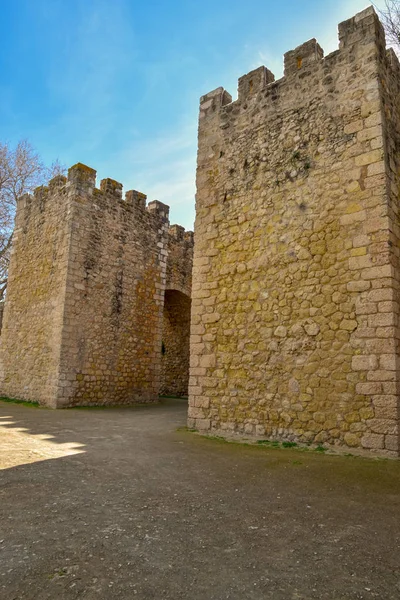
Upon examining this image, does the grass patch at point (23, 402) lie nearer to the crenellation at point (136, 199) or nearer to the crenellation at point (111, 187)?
the crenellation at point (111, 187)

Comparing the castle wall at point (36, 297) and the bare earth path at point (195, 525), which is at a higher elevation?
the castle wall at point (36, 297)

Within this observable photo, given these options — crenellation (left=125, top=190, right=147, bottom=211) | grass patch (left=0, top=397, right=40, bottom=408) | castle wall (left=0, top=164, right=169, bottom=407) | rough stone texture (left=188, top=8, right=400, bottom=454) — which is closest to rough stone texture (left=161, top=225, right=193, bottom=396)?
castle wall (left=0, top=164, right=169, bottom=407)

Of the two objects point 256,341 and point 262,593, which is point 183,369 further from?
point 262,593

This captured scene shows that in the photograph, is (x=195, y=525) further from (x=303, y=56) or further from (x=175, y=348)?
(x=175, y=348)

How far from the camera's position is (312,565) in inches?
81.0

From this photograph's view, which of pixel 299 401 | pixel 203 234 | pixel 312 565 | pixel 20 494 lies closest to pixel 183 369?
pixel 203 234

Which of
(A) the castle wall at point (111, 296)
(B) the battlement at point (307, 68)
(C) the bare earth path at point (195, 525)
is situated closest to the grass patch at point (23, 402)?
(A) the castle wall at point (111, 296)

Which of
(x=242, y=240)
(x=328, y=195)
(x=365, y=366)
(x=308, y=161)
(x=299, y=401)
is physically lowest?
(x=299, y=401)

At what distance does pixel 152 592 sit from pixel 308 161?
5559mm

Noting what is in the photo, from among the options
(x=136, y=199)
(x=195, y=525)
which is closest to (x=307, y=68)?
(x=195, y=525)

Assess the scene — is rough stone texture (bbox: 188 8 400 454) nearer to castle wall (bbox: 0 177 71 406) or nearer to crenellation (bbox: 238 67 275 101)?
crenellation (bbox: 238 67 275 101)

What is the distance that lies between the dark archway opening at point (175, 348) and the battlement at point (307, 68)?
9056 millimetres

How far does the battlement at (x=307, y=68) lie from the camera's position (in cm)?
554

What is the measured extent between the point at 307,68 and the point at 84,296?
7.08m
